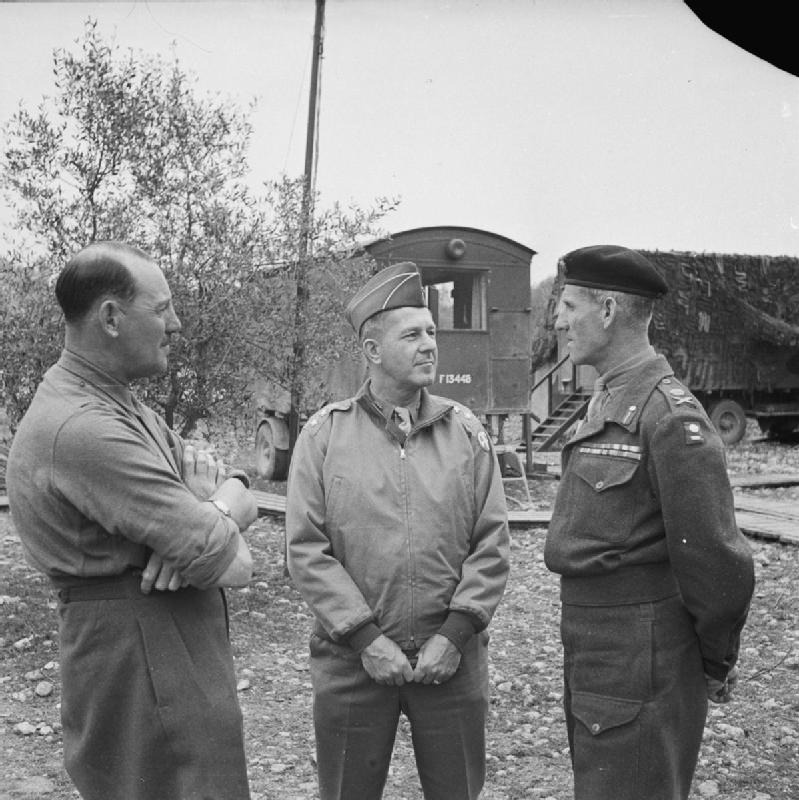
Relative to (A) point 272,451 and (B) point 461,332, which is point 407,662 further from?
(A) point 272,451

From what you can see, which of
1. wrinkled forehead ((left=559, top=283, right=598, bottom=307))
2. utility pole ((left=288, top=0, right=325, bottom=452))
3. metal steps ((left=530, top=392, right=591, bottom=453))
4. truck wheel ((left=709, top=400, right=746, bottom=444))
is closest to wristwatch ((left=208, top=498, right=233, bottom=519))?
wrinkled forehead ((left=559, top=283, right=598, bottom=307))

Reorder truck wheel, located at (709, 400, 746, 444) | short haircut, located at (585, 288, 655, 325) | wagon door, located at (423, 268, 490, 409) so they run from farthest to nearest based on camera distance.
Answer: truck wheel, located at (709, 400, 746, 444) < wagon door, located at (423, 268, 490, 409) < short haircut, located at (585, 288, 655, 325)

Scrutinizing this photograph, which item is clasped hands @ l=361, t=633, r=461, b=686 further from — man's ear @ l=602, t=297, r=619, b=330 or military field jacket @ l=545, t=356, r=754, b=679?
man's ear @ l=602, t=297, r=619, b=330

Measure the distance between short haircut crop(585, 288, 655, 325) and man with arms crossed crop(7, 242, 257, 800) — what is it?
1.17m

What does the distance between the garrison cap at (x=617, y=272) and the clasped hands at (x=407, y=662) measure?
3.51 feet

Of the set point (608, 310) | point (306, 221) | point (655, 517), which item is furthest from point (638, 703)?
point (306, 221)

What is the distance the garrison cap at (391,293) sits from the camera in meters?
2.93

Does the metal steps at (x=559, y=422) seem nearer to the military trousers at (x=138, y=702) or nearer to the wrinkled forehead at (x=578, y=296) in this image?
the wrinkled forehead at (x=578, y=296)

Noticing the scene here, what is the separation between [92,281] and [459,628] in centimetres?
134

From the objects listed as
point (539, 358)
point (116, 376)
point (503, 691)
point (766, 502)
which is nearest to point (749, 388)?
point (539, 358)

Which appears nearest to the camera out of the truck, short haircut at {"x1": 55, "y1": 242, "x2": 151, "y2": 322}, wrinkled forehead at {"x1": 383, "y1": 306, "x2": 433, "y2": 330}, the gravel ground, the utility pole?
short haircut at {"x1": 55, "y1": 242, "x2": 151, "y2": 322}

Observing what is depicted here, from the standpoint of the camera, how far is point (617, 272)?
8.27 feet

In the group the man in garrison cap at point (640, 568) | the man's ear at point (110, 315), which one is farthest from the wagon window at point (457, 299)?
the man's ear at point (110, 315)

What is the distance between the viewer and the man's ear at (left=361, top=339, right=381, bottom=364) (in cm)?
292
